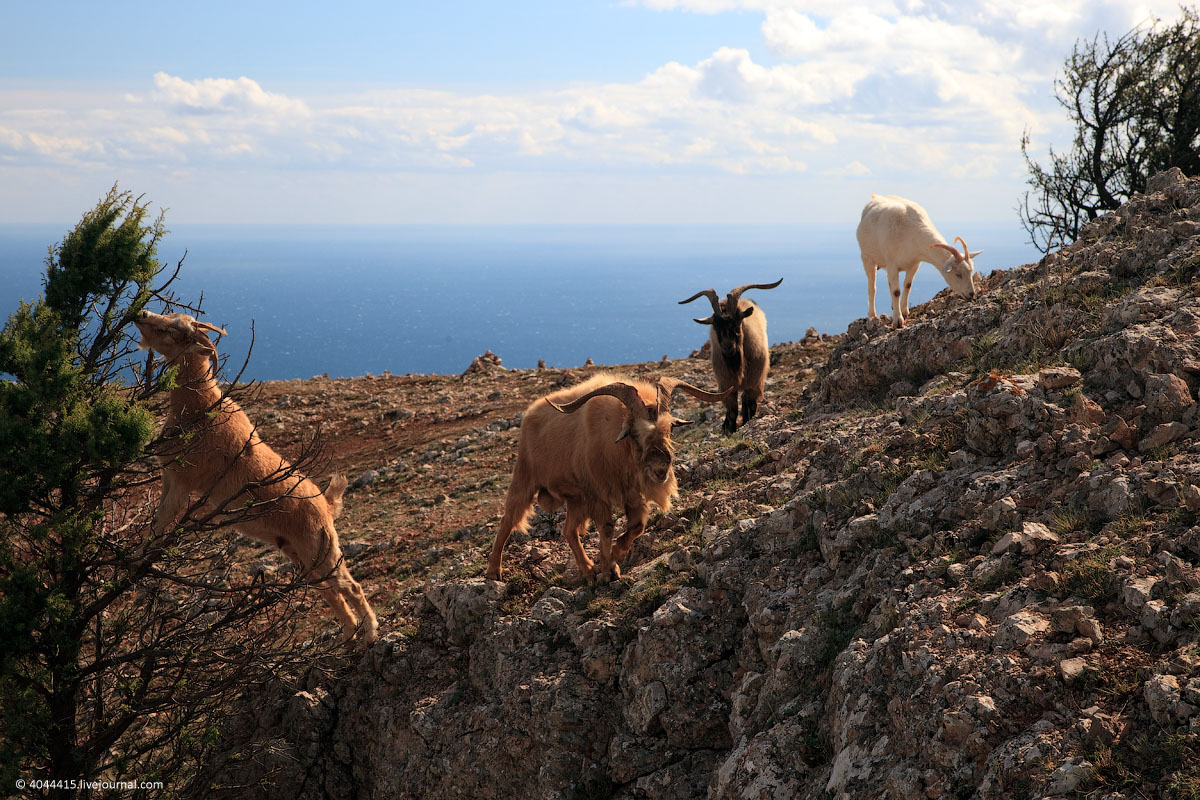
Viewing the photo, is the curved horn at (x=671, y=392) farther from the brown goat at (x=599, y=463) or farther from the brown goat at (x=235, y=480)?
the brown goat at (x=235, y=480)

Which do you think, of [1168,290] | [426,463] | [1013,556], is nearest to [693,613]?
[1013,556]

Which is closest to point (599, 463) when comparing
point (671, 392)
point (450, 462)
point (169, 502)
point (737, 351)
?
point (671, 392)

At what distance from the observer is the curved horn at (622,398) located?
747 centimetres

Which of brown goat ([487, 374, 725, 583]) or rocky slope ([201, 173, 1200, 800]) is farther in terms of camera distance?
brown goat ([487, 374, 725, 583])

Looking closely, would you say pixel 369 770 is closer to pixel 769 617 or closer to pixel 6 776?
pixel 6 776

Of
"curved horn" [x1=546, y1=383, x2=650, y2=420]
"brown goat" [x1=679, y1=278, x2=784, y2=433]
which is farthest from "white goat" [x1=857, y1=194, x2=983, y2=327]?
"curved horn" [x1=546, y1=383, x2=650, y2=420]

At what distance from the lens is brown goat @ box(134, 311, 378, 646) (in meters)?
7.34

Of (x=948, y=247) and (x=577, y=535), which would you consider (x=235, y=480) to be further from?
(x=948, y=247)

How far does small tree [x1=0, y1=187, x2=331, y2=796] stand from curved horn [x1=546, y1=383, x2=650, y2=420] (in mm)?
2884

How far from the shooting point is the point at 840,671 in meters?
4.99

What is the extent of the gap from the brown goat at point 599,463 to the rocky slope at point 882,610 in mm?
435

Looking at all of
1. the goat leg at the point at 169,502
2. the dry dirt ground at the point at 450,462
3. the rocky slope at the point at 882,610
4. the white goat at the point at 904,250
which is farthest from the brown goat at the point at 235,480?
the white goat at the point at 904,250

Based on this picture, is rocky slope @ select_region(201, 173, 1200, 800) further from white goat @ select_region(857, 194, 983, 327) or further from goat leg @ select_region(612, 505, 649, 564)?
white goat @ select_region(857, 194, 983, 327)

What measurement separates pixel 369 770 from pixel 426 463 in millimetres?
8198
